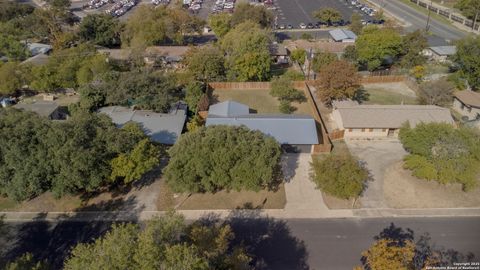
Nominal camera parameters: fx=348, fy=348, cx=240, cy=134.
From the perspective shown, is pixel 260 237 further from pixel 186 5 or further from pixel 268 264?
pixel 186 5

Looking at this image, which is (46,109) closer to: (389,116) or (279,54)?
(279,54)

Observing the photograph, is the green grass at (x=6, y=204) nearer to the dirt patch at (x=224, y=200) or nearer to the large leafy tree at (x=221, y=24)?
the dirt patch at (x=224, y=200)

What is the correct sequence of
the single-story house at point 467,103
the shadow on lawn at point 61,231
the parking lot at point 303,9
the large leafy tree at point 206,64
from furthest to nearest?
the parking lot at point 303,9, the large leafy tree at point 206,64, the single-story house at point 467,103, the shadow on lawn at point 61,231

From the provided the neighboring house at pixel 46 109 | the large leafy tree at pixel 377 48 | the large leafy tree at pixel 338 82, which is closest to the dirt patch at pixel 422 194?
the large leafy tree at pixel 338 82

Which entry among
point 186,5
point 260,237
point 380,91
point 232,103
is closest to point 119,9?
point 186,5

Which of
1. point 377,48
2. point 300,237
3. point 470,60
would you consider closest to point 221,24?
point 377,48

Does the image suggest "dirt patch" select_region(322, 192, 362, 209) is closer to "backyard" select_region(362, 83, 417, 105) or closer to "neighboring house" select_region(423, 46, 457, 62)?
"backyard" select_region(362, 83, 417, 105)

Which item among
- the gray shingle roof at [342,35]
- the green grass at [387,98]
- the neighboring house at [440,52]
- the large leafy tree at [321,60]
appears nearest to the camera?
the green grass at [387,98]
